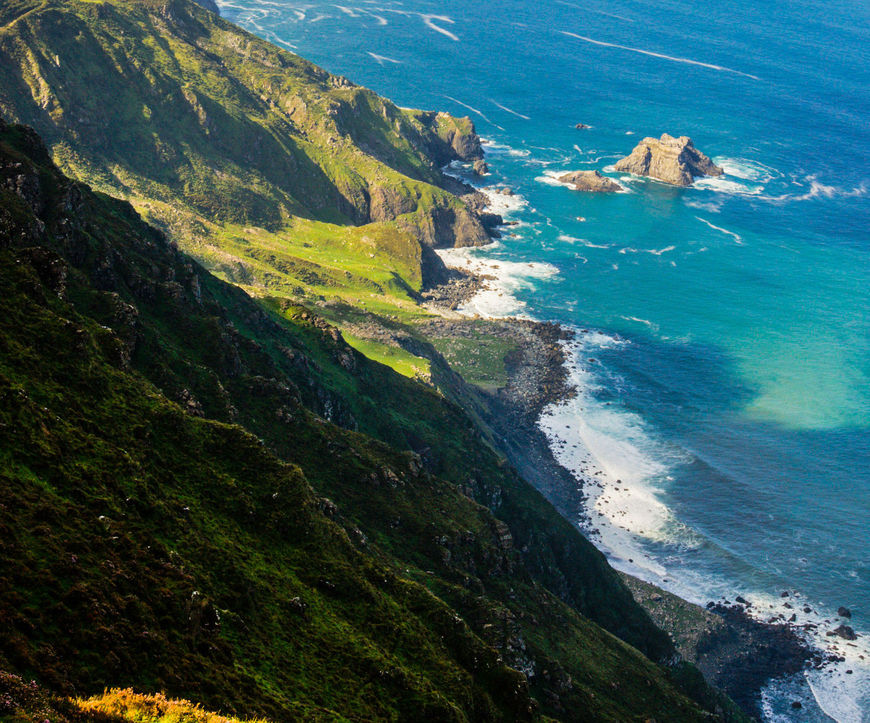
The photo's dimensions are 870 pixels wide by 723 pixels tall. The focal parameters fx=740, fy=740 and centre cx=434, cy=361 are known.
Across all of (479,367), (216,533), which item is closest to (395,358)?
(479,367)

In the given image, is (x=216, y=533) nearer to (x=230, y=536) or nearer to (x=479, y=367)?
(x=230, y=536)

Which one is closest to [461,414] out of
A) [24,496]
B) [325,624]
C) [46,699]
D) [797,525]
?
[797,525]

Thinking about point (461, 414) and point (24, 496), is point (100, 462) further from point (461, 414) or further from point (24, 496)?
point (461, 414)

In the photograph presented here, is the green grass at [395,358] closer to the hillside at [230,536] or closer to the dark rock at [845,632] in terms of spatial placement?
the hillside at [230,536]

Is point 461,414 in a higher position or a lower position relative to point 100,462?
lower

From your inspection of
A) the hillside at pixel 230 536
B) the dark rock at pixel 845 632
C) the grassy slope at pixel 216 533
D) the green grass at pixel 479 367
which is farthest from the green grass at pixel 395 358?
the dark rock at pixel 845 632

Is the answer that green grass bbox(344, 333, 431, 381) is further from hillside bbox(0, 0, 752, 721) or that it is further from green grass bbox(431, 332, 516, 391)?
hillside bbox(0, 0, 752, 721)

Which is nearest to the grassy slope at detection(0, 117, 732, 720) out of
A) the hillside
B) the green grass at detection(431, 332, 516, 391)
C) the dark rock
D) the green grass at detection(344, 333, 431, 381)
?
the hillside

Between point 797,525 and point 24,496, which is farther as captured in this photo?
point 797,525

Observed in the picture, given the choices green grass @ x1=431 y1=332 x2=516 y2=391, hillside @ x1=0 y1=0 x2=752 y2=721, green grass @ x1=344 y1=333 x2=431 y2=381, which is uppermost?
hillside @ x1=0 y1=0 x2=752 y2=721
